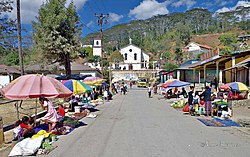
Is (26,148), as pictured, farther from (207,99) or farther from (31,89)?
(207,99)

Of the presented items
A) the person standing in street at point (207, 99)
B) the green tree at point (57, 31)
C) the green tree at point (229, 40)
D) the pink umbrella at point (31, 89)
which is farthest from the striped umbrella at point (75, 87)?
the green tree at point (229, 40)

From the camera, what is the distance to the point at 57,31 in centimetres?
2805

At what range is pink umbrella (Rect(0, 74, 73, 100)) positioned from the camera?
852cm

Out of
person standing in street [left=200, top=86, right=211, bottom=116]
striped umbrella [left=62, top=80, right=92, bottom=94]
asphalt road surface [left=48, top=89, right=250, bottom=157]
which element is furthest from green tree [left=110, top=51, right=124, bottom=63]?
asphalt road surface [left=48, top=89, right=250, bottom=157]

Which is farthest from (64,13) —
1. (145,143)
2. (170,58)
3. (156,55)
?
(156,55)

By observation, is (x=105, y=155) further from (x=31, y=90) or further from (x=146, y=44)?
(x=146, y=44)

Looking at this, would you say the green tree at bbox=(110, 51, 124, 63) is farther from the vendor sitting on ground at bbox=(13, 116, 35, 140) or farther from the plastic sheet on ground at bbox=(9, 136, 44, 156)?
the plastic sheet on ground at bbox=(9, 136, 44, 156)

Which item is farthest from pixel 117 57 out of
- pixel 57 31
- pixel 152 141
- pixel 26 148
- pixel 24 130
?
pixel 26 148

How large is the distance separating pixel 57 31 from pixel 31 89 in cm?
2059

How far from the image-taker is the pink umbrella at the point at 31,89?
852 centimetres

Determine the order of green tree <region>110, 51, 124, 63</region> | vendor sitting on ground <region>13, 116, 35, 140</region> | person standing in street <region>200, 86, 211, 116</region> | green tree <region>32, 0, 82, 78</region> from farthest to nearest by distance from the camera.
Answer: green tree <region>110, 51, 124, 63</region> < green tree <region>32, 0, 82, 78</region> < person standing in street <region>200, 86, 211, 116</region> < vendor sitting on ground <region>13, 116, 35, 140</region>

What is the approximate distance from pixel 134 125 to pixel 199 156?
15.6 feet

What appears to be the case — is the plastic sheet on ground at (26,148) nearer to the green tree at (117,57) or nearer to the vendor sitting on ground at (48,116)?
the vendor sitting on ground at (48,116)

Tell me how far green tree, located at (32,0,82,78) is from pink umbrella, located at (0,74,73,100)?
1972 cm
